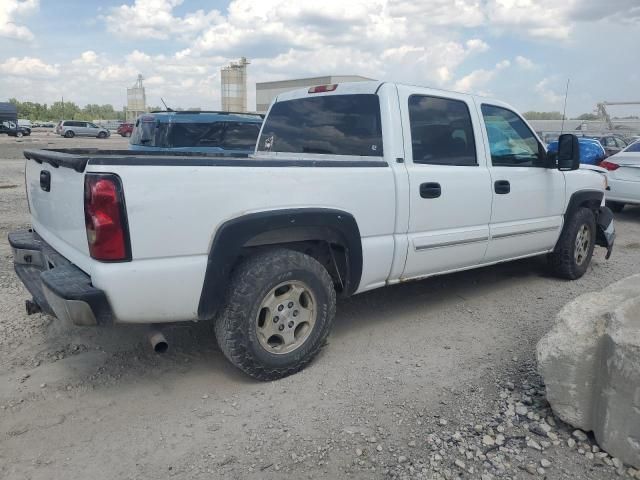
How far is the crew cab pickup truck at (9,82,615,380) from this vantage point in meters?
2.92

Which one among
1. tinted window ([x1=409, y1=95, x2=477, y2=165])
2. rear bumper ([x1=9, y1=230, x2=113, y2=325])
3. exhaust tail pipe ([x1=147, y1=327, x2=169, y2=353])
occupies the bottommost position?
exhaust tail pipe ([x1=147, y1=327, x2=169, y2=353])

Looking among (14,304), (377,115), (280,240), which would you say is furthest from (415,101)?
(14,304)

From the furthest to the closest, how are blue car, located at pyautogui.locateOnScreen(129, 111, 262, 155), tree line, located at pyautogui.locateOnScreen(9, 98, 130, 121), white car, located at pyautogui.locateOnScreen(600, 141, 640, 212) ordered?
1. tree line, located at pyautogui.locateOnScreen(9, 98, 130, 121)
2. blue car, located at pyautogui.locateOnScreen(129, 111, 262, 155)
3. white car, located at pyautogui.locateOnScreen(600, 141, 640, 212)

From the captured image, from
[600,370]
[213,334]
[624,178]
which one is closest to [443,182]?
[600,370]

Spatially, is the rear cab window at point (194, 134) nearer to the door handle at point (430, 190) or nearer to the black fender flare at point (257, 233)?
the door handle at point (430, 190)

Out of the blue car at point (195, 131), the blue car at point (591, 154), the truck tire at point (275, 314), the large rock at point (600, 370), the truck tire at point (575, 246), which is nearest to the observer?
the large rock at point (600, 370)

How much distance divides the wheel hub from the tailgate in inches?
42.8

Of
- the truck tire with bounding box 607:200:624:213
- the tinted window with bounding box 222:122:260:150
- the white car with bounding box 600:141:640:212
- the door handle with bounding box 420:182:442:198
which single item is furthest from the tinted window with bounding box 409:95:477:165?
the truck tire with bounding box 607:200:624:213

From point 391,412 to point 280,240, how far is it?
124cm

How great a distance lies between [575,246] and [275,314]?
3.82m

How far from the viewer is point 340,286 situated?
402 centimetres

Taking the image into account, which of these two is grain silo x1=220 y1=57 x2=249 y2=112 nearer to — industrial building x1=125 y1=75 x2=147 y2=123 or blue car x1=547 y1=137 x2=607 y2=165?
industrial building x1=125 y1=75 x2=147 y2=123

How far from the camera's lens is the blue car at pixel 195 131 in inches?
410

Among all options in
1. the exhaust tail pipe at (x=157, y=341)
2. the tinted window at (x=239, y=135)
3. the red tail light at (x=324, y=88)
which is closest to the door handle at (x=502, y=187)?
the red tail light at (x=324, y=88)
